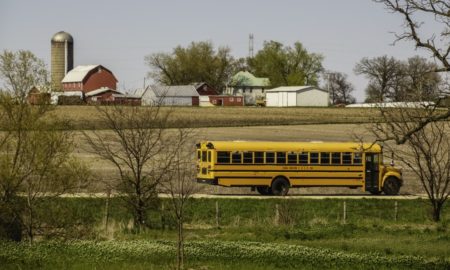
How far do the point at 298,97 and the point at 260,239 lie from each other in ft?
294

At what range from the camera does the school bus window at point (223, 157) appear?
36812 millimetres

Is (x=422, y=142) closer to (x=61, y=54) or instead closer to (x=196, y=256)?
(x=196, y=256)

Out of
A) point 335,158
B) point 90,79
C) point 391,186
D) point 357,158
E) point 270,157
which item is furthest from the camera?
point 90,79

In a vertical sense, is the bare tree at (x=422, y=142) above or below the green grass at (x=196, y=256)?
above

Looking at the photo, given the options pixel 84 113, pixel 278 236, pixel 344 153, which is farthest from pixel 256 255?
pixel 84 113

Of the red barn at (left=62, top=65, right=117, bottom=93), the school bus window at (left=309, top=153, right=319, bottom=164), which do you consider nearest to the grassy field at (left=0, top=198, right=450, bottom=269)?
the school bus window at (left=309, top=153, right=319, bottom=164)

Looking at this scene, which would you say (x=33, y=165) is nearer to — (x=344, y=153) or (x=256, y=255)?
(x=256, y=255)

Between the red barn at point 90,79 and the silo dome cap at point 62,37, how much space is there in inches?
728

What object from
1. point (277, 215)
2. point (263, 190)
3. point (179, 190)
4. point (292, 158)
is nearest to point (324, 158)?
point (292, 158)

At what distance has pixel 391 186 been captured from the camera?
127 feet

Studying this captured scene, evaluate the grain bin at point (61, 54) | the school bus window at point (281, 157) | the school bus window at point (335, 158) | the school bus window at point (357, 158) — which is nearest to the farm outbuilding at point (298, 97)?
the grain bin at point (61, 54)

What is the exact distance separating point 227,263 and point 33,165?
9254 millimetres

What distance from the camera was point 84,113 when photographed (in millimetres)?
75312

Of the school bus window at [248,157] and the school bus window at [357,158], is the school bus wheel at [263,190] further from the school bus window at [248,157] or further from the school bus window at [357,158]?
the school bus window at [357,158]
